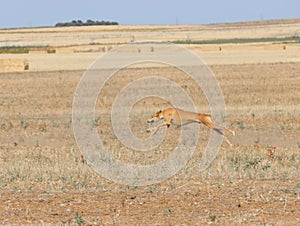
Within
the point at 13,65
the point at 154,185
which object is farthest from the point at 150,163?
the point at 13,65

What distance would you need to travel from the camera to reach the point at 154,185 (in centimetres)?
989

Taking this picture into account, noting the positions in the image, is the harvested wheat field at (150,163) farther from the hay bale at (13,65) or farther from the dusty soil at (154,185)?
the hay bale at (13,65)

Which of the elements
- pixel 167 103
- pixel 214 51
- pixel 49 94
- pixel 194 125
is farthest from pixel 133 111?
pixel 214 51

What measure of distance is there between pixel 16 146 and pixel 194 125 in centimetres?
418

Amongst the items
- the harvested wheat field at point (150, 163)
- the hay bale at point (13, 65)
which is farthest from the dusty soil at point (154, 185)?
the hay bale at point (13, 65)

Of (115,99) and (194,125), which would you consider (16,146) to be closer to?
(194,125)

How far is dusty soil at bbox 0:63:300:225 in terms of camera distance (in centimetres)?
806

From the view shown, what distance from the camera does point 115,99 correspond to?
80.1 feet

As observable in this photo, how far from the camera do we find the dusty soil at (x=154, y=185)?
806 centimetres

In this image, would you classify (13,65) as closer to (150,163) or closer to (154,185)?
(150,163)

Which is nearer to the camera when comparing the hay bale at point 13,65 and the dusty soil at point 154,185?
the dusty soil at point 154,185

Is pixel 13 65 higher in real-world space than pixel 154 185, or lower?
higher

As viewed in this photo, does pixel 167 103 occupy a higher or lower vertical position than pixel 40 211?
higher

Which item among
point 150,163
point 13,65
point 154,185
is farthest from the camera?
point 13,65
